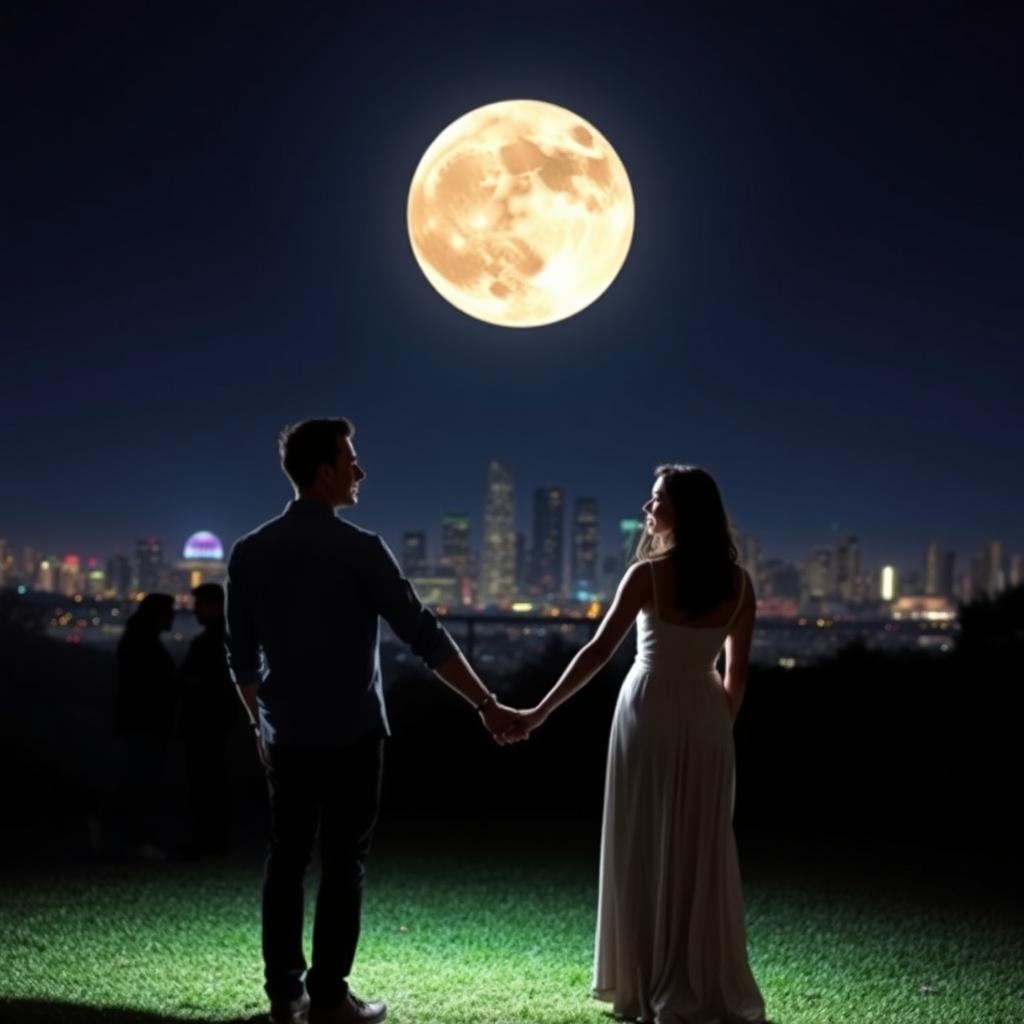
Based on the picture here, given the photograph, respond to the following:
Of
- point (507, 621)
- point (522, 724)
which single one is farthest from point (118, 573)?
point (522, 724)

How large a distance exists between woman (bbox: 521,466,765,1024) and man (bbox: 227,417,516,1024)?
841mm

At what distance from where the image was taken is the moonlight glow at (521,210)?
40.7 ft

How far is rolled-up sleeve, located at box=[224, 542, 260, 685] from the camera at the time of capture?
517cm

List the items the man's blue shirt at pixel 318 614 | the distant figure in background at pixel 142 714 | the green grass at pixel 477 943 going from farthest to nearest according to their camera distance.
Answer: the distant figure in background at pixel 142 714 < the green grass at pixel 477 943 < the man's blue shirt at pixel 318 614

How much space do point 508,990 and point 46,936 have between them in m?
2.44

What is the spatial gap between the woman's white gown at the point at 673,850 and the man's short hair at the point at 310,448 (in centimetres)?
140

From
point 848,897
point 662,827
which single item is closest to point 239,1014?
point 662,827

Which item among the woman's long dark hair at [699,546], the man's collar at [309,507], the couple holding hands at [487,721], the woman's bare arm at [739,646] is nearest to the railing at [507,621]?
the couple holding hands at [487,721]

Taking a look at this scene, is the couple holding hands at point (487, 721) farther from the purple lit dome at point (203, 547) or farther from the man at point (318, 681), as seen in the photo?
the purple lit dome at point (203, 547)

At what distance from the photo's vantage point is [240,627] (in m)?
5.22

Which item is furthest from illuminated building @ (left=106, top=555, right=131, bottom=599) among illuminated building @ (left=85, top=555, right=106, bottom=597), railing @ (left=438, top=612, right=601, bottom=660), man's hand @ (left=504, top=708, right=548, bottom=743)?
man's hand @ (left=504, top=708, right=548, bottom=743)

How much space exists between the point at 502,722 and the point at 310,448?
139cm

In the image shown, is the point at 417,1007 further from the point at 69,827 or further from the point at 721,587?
the point at 69,827

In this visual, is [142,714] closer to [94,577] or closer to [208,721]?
[208,721]
